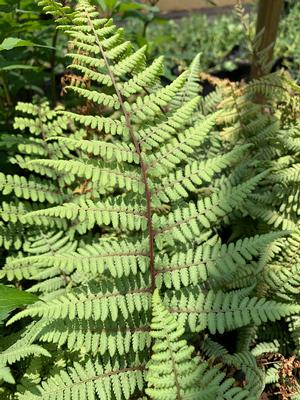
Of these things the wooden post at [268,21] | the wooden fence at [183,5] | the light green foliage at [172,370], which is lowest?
the light green foliage at [172,370]

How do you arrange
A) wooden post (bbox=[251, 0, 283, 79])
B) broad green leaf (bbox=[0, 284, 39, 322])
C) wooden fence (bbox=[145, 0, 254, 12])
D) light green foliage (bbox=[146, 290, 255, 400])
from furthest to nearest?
wooden fence (bbox=[145, 0, 254, 12]), wooden post (bbox=[251, 0, 283, 79]), broad green leaf (bbox=[0, 284, 39, 322]), light green foliage (bbox=[146, 290, 255, 400])

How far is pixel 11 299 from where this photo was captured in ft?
4.10

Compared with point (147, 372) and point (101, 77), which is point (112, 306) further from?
point (101, 77)

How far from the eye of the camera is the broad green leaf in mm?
1221

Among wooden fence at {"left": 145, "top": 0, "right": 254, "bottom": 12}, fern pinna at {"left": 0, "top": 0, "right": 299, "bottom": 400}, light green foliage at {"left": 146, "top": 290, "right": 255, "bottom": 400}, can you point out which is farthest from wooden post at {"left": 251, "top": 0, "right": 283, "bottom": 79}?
wooden fence at {"left": 145, "top": 0, "right": 254, "bottom": 12}

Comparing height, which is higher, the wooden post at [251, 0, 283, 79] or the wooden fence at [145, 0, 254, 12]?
the wooden post at [251, 0, 283, 79]

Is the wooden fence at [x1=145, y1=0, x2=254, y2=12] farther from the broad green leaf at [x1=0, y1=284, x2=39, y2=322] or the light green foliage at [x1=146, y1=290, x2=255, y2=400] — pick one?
the light green foliage at [x1=146, y1=290, x2=255, y2=400]

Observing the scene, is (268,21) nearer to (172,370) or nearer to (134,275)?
(134,275)

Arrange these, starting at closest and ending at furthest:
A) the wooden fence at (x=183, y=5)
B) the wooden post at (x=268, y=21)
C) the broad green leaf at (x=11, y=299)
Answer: the broad green leaf at (x=11, y=299), the wooden post at (x=268, y=21), the wooden fence at (x=183, y=5)

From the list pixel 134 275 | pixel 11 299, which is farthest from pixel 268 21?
pixel 11 299

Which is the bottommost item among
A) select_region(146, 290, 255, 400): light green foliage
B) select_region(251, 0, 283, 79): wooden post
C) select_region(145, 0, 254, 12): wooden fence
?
select_region(146, 290, 255, 400): light green foliage

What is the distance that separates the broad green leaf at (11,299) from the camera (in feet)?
4.00

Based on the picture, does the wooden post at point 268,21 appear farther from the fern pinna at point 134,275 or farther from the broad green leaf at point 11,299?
the broad green leaf at point 11,299

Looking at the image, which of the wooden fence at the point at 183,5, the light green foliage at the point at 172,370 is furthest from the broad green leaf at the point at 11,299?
the wooden fence at the point at 183,5
